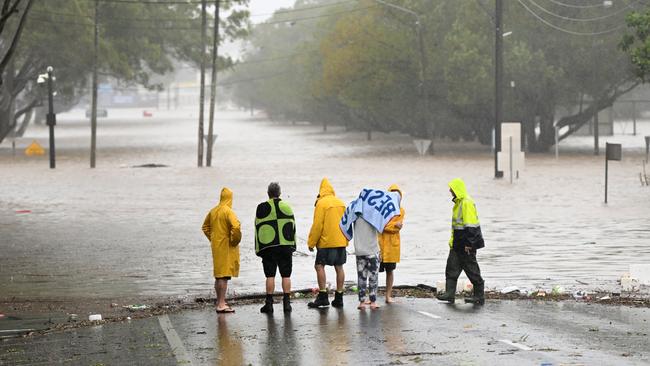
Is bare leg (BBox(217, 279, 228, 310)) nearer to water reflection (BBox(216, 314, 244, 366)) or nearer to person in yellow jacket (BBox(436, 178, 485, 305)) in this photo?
water reflection (BBox(216, 314, 244, 366))

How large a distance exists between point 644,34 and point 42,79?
31.3 metres

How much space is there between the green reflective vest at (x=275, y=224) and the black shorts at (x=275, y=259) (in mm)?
75

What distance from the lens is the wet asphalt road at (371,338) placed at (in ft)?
39.2

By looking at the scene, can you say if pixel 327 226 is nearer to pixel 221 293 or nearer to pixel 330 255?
pixel 330 255

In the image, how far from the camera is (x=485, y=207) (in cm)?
3431

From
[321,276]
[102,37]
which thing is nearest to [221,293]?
[321,276]

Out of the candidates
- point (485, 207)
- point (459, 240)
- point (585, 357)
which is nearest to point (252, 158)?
point (485, 207)

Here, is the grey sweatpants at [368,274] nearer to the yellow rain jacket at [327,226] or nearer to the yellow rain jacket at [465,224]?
the yellow rain jacket at [327,226]

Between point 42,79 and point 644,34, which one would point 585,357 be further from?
point 42,79

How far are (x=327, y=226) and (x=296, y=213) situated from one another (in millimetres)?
16642

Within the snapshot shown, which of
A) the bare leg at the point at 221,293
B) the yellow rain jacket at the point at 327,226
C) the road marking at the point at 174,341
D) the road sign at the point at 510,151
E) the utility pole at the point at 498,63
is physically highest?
the utility pole at the point at 498,63

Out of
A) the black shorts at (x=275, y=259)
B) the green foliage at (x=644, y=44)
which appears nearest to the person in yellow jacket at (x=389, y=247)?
the black shorts at (x=275, y=259)

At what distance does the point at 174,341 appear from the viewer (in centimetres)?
1330

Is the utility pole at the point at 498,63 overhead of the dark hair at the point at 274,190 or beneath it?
overhead
